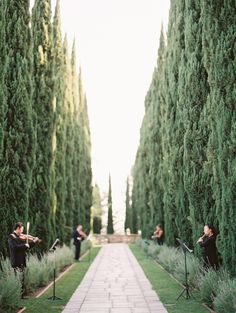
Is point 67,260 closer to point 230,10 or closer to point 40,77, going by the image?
point 40,77

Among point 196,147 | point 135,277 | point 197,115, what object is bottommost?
point 135,277

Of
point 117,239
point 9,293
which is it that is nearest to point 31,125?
point 9,293

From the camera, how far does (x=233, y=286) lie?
7016 mm

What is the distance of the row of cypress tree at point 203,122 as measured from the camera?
26.5ft

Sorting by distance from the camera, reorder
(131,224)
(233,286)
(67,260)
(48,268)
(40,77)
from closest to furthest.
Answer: (233,286) < (48,268) < (40,77) < (67,260) < (131,224)

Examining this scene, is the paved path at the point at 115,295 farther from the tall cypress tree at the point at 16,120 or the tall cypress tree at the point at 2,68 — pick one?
the tall cypress tree at the point at 2,68

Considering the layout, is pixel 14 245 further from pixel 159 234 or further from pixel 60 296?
pixel 159 234

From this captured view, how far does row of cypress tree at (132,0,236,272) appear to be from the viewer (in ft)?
26.5

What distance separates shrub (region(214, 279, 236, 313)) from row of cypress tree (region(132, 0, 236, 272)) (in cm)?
74

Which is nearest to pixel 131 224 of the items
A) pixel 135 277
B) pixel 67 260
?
pixel 67 260

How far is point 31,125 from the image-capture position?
38.0 ft

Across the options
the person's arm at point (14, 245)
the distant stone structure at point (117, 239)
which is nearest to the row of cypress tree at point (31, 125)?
the person's arm at point (14, 245)

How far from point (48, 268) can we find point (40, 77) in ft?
23.4

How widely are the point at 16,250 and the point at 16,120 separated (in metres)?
3.82
